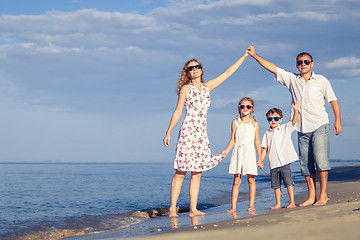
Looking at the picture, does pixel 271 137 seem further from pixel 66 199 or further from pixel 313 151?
pixel 66 199

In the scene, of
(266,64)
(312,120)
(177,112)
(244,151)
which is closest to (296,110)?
(312,120)

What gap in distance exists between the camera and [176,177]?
19.9 ft

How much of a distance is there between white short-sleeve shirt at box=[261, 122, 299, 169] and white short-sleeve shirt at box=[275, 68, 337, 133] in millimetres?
350

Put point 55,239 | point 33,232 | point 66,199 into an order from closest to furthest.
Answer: point 55,239
point 33,232
point 66,199

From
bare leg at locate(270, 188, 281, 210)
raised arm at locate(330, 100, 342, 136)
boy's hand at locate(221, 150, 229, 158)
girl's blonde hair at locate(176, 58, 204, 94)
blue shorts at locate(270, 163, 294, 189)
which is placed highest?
girl's blonde hair at locate(176, 58, 204, 94)

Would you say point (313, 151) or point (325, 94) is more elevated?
point (325, 94)

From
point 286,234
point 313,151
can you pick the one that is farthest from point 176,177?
point 286,234

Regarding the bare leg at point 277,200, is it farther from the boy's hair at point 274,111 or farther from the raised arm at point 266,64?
the raised arm at point 266,64

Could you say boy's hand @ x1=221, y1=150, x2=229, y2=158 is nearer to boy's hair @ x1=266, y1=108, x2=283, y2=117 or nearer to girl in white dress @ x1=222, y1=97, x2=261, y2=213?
girl in white dress @ x1=222, y1=97, x2=261, y2=213

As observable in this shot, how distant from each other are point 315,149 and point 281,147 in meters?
0.66

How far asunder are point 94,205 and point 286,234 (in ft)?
27.6

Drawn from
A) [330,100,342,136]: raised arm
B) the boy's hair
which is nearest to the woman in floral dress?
the boy's hair

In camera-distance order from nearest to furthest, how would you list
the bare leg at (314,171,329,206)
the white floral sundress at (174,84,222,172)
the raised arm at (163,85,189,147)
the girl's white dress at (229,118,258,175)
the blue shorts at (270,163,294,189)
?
the bare leg at (314,171,329,206) → the raised arm at (163,85,189,147) → the white floral sundress at (174,84,222,172) → the blue shorts at (270,163,294,189) → the girl's white dress at (229,118,258,175)

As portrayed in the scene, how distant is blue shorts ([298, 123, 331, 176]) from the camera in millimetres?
5652
